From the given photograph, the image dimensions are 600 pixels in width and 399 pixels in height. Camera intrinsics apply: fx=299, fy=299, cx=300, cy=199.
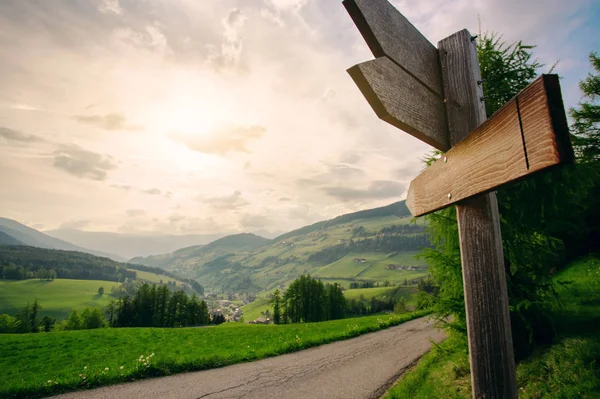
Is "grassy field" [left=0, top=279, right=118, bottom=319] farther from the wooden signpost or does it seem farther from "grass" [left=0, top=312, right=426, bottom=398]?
the wooden signpost

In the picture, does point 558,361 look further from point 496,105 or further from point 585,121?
point 585,121

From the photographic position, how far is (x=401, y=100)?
2.23 meters

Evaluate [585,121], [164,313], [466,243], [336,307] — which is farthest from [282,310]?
[466,243]

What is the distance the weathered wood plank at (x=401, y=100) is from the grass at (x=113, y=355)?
12.0 meters

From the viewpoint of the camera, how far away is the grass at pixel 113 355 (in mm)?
9609

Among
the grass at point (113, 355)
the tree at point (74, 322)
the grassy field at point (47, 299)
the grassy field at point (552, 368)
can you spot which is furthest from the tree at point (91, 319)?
the grassy field at point (47, 299)

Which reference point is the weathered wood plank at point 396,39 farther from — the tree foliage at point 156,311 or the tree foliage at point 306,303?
the tree foliage at point 156,311

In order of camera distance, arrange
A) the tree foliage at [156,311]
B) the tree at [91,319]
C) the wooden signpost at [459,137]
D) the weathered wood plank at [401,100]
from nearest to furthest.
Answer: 1. the wooden signpost at [459,137]
2. the weathered wood plank at [401,100]
3. the tree foliage at [156,311]
4. the tree at [91,319]

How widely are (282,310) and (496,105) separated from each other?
77.8 m

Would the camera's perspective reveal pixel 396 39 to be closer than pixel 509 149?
No

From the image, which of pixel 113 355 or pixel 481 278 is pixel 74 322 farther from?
pixel 481 278

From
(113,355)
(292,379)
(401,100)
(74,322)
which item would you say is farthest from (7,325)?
(401,100)

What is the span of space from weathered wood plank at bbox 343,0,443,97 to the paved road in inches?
366

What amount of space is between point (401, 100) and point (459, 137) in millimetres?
635
